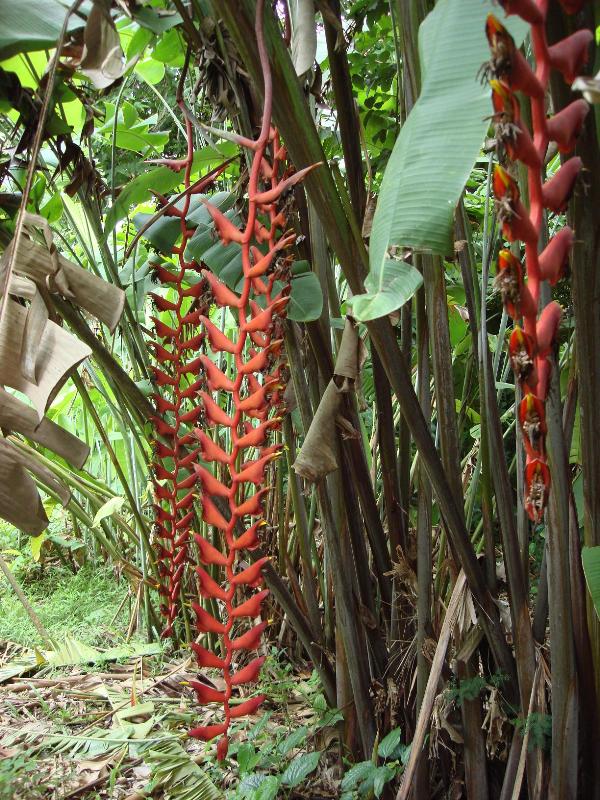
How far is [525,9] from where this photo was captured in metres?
0.41

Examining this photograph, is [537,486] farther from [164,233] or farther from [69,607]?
[69,607]

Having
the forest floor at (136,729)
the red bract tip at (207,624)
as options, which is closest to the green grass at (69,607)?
the forest floor at (136,729)

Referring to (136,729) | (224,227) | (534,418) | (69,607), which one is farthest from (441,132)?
(69,607)

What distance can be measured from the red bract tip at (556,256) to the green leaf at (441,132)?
0.28 ft

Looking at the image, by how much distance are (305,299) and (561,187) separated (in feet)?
1.78

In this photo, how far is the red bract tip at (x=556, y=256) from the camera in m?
0.46

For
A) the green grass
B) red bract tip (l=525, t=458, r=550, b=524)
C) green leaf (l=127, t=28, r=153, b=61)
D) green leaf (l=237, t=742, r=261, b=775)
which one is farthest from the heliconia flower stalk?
the green grass

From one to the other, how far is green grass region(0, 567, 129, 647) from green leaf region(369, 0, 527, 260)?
1.83 meters

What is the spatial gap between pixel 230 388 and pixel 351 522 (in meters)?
0.40

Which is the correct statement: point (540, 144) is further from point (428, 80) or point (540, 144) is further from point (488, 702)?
point (488, 702)

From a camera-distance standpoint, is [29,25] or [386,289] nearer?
[386,289]

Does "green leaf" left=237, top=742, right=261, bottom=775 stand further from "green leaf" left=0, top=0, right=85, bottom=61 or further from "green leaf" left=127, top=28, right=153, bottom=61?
"green leaf" left=127, top=28, right=153, bottom=61

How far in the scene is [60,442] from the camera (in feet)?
2.85

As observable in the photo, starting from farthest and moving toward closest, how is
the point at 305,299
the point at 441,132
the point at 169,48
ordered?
1. the point at 169,48
2. the point at 305,299
3. the point at 441,132
